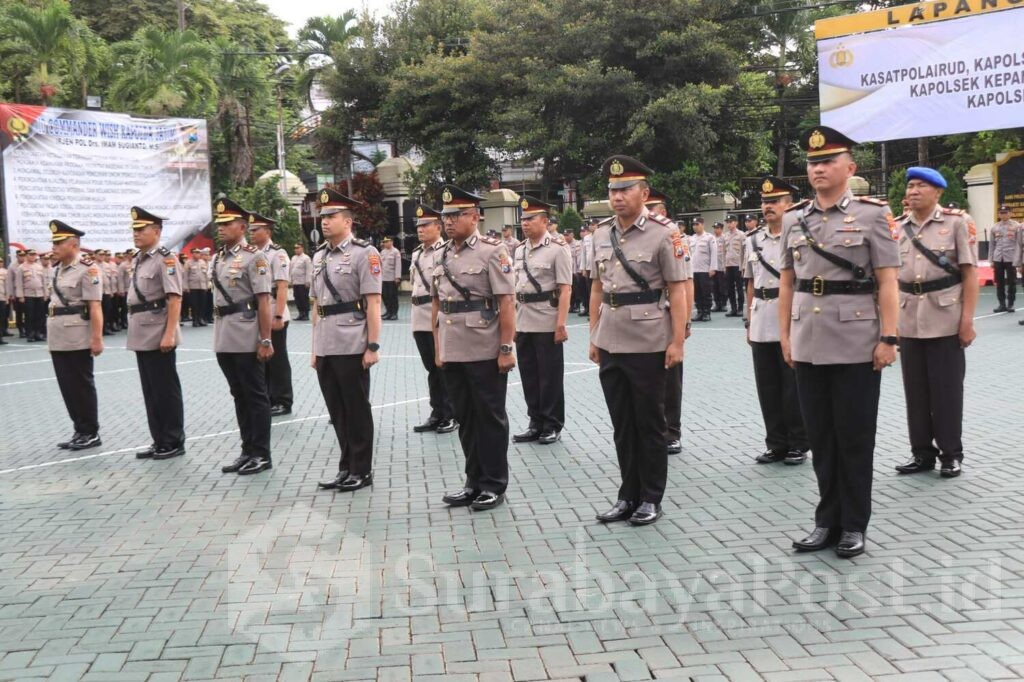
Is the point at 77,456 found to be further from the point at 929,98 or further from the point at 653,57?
the point at 653,57

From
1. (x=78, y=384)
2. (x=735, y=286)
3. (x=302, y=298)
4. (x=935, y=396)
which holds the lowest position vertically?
(x=935, y=396)

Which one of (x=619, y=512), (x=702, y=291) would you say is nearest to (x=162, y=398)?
(x=619, y=512)

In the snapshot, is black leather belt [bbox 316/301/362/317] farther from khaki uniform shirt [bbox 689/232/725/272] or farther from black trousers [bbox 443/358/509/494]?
khaki uniform shirt [bbox 689/232/725/272]

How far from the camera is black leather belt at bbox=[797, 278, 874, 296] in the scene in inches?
199

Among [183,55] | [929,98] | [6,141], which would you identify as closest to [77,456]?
[6,141]

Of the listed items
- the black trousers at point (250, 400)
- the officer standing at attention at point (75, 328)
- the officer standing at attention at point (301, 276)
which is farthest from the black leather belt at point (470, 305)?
the officer standing at attention at point (301, 276)

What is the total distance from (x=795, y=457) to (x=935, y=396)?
1026 mm

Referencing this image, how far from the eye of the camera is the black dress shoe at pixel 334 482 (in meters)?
6.91

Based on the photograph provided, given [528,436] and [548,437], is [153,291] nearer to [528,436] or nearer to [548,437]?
[528,436]

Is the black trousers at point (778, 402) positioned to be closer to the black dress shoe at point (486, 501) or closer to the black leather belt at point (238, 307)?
the black dress shoe at point (486, 501)

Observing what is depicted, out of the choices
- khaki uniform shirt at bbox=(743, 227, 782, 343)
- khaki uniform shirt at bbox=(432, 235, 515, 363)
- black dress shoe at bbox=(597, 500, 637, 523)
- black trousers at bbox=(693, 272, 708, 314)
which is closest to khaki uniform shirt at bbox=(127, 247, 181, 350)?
khaki uniform shirt at bbox=(432, 235, 515, 363)

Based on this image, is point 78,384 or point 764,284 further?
point 78,384

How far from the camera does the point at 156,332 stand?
8.34 meters

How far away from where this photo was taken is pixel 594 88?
26078mm
